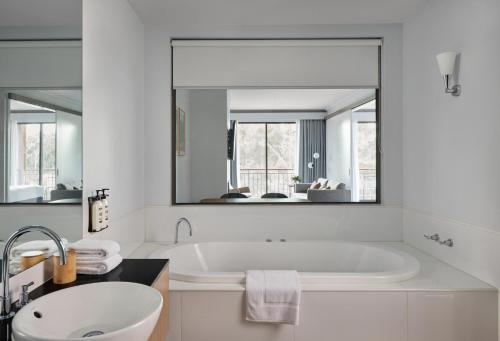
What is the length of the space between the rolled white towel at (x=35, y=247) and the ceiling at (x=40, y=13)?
873mm

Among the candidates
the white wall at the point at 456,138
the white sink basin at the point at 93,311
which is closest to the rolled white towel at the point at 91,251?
the white sink basin at the point at 93,311

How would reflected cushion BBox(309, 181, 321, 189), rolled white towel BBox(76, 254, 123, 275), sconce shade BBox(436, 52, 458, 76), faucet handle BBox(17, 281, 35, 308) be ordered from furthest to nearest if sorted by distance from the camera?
reflected cushion BBox(309, 181, 321, 189) < sconce shade BBox(436, 52, 458, 76) < rolled white towel BBox(76, 254, 123, 275) < faucet handle BBox(17, 281, 35, 308)

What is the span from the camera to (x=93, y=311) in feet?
4.47

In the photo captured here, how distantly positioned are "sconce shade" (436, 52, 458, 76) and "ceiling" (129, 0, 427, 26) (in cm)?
60

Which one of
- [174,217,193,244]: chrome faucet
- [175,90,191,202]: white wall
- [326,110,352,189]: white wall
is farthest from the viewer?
[326,110,352,189]: white wall

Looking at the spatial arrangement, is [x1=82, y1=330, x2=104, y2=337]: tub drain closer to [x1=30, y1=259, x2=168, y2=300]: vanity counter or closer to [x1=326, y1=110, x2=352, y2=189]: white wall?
[x1=30, y1=259, x2=168, y2=300]: vanity counter

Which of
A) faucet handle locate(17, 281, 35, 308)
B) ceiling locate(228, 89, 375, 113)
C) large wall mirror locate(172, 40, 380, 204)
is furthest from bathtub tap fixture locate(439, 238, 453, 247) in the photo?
faucet handle locate(17, 281, 35, 308)

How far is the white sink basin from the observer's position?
1.15 meters

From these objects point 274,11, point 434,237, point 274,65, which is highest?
point 274,11

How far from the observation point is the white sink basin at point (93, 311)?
1.15 meters

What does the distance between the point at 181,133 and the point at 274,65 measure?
1.01 meters

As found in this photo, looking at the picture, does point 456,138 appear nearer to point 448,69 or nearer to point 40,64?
point 448,69

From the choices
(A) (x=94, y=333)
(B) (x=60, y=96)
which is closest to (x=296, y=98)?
(B) (x=60, y=96)

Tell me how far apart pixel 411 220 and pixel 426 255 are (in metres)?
0.33
